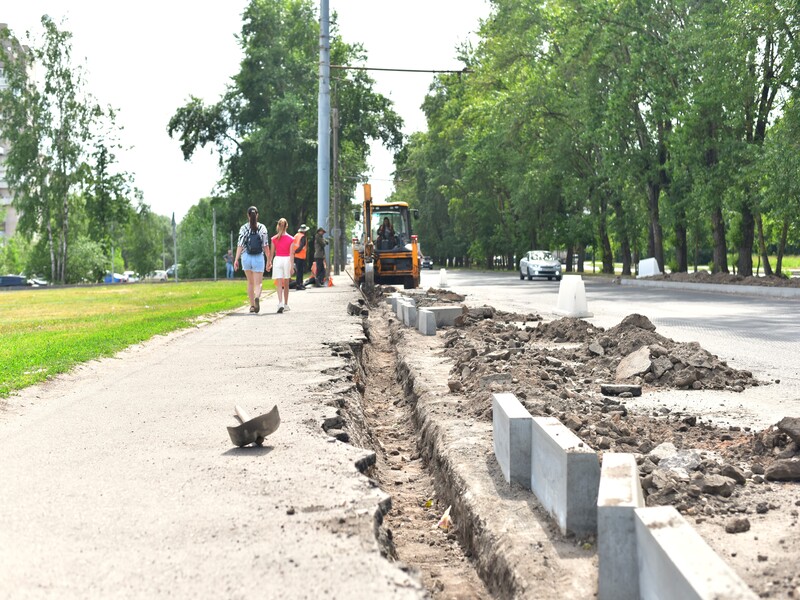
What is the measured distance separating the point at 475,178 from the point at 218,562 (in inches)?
2428

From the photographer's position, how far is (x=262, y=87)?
55.9m

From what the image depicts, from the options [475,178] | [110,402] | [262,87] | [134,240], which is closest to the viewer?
[110,402]

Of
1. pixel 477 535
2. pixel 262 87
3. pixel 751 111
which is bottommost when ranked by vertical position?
pixel 477 535

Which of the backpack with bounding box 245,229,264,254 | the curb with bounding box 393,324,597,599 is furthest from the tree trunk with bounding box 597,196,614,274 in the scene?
the curb with bounding box 393,324,597,599

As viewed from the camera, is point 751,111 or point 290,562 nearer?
point 290,562

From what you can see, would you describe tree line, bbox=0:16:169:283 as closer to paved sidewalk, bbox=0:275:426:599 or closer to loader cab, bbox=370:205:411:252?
loader cab, bbox=370:205:411:252

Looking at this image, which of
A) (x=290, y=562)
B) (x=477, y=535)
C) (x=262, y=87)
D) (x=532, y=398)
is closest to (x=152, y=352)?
(x=532, y=398)

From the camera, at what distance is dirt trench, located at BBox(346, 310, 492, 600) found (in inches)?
185

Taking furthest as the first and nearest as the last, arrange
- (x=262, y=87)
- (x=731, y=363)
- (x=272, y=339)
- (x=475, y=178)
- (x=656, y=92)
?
(x=475, y=178) → (x=262, y=87) → (x=656, y=92) → (x=272, y=339) → (x=731, y=363)

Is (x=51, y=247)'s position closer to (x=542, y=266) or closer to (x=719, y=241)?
(x=542, y=266)

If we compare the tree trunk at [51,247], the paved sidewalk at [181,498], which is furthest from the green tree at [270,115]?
the paved sidewalk at [181,498]

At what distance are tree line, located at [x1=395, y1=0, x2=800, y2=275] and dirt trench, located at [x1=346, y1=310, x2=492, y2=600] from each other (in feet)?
60.1

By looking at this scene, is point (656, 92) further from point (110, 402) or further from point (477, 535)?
point (477, 535)

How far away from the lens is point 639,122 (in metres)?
38.2
